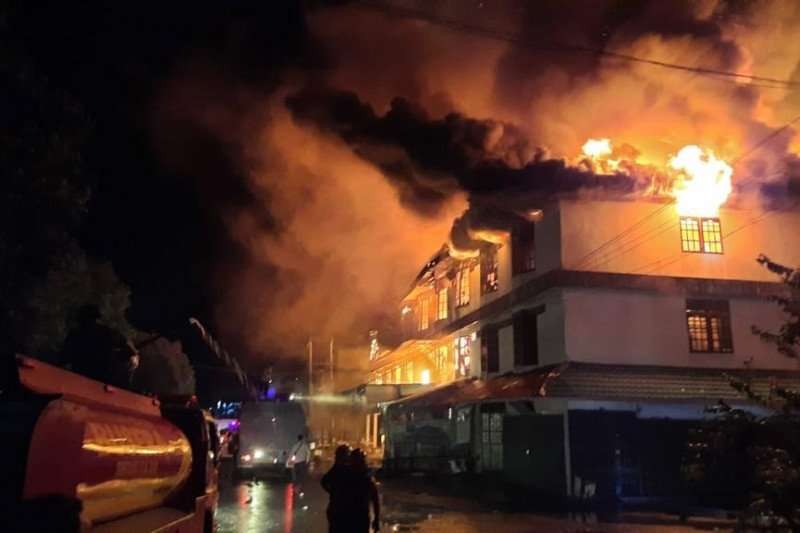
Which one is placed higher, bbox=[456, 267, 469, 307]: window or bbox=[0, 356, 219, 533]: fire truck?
bbox=[456, 267, 469, 307]: window

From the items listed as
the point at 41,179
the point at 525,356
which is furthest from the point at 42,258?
the point at 525,356

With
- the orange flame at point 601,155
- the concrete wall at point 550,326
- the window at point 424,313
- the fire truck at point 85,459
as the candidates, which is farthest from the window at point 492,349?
the fire truck at point 85,459

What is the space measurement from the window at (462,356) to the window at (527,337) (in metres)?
4.89

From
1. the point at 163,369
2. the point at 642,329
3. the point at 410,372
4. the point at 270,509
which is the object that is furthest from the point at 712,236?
the point at 163,369

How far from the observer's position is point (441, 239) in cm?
3138

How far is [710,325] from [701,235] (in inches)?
102

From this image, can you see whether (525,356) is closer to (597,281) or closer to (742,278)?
(597,281)

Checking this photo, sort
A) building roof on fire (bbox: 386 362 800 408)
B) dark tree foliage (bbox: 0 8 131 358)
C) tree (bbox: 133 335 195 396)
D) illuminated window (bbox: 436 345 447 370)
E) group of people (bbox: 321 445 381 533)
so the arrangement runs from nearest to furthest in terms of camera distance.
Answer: group of people (bbox: 321 445 381 533) → dark tree foliage (bbox: 0 8 131 358) → building roof on fire (bbox: 386 362 800 408) → tree (bbox: 133 335 195 396) → illuminated window (bbox: 436 345 447 370)

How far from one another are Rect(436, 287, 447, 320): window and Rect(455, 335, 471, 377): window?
2470 millimetres

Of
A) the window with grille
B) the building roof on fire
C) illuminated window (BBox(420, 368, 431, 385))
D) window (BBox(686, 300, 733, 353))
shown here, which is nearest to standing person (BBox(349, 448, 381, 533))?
the building roof on fire

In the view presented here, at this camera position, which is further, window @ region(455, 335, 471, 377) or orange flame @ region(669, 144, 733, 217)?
window @ region(455, 335, 471, 377)

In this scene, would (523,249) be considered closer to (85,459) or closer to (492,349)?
(492,349)

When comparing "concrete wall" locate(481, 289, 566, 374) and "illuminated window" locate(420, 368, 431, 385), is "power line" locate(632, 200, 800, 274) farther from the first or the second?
"illuminated window" locate(420, 368, 431, 385)

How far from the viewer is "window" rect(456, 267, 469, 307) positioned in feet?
89.0
